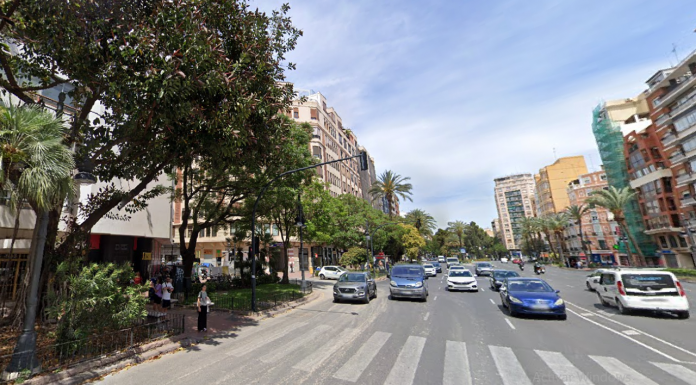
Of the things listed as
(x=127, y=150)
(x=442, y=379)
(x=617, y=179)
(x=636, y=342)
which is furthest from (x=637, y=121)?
(x=127, y=150)

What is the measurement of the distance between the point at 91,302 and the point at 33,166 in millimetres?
3222

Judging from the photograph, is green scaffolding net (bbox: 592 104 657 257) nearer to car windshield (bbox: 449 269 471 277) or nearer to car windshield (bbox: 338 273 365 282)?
car windshield (bbox: 449 269 471 277)

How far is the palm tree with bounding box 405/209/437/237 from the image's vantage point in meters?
70.0

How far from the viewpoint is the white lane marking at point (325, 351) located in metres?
7.05

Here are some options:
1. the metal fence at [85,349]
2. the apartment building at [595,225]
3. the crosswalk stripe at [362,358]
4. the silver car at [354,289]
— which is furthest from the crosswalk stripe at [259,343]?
the apartment building at [595,225]

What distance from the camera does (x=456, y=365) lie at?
6.94 metres

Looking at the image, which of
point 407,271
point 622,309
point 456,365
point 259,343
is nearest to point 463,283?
point 407,271

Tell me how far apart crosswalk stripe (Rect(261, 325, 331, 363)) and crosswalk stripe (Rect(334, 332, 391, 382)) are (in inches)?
70.0

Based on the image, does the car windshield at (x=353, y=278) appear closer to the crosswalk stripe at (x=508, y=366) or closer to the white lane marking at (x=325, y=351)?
the white lane marking at (x=325, y=351)

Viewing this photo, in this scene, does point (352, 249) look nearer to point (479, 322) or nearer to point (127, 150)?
point (479, 322)

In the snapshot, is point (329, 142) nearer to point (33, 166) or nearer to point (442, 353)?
point (442, 353)

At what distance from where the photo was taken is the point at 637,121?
53.5m

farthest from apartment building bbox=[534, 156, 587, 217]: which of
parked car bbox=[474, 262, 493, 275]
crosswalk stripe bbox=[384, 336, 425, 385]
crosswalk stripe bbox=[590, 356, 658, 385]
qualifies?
crosswalk stripe bbox=[384, 336, 425, 385]

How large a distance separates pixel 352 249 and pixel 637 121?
54520 millimetres
